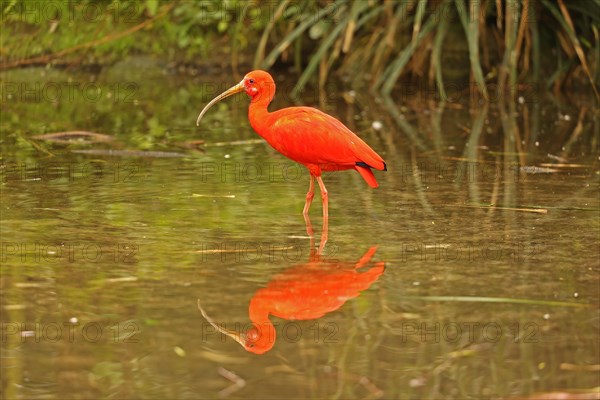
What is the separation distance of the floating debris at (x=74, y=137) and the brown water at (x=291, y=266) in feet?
0.62

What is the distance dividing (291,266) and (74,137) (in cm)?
395

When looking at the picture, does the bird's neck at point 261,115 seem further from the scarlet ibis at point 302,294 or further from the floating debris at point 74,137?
the floating debris at point 74,137

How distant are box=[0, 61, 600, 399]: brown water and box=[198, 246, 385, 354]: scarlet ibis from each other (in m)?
0.02

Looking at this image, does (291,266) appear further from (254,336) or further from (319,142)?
(319,142)

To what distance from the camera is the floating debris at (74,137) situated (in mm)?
8961

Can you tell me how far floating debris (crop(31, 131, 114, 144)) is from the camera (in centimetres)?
896

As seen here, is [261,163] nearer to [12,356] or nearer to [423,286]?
[423,286]

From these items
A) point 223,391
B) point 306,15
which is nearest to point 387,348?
point 223,391

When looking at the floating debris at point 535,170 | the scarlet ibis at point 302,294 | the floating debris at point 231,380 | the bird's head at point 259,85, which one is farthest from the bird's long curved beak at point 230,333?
the floating debris at point 535,170

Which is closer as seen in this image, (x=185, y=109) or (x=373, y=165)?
(x=373, y=165)

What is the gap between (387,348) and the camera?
4.48 m

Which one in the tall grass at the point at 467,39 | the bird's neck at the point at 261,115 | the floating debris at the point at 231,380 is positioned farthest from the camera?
the tall grass at the point at 467,39

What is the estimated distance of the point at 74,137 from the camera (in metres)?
9.11

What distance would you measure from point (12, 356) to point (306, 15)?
845cm
